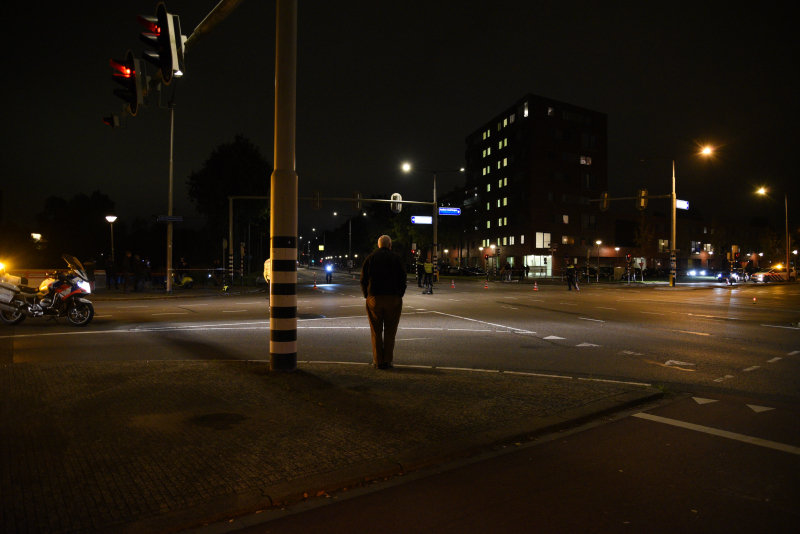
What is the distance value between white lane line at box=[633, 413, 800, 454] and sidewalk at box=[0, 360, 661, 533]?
15.8 inches

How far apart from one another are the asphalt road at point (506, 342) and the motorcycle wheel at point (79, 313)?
22 centimetres

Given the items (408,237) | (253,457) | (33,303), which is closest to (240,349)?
(253,457)

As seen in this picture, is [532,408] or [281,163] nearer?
[532,408]

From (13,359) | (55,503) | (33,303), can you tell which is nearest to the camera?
(55,503)

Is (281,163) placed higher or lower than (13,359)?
higher

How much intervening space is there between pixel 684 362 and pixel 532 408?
451 cm

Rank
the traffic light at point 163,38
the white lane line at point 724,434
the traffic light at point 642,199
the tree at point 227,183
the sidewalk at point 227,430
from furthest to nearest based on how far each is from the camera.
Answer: the tree at point 227,183
the traffic light at point 642,199
the traffic light at point 163,38
the white lane line at point 724,434
the sidewalk at point 227,430

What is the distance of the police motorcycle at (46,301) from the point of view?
12734 millimetres

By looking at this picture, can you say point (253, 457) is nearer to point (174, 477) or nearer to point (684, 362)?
point (174, 477)

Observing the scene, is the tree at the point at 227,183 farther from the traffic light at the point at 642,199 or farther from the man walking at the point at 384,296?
the man walking at the point at 384,296

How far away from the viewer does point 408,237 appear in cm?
7131

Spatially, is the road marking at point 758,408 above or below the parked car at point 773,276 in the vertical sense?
below

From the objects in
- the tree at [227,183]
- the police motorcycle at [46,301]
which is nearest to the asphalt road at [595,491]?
the police motorcycle at [46,301]

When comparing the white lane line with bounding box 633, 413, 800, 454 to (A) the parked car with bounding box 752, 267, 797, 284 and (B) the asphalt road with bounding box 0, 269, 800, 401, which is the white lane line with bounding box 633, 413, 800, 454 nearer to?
(B) the asphalt road with bounding box 0, 269, 800, 401
